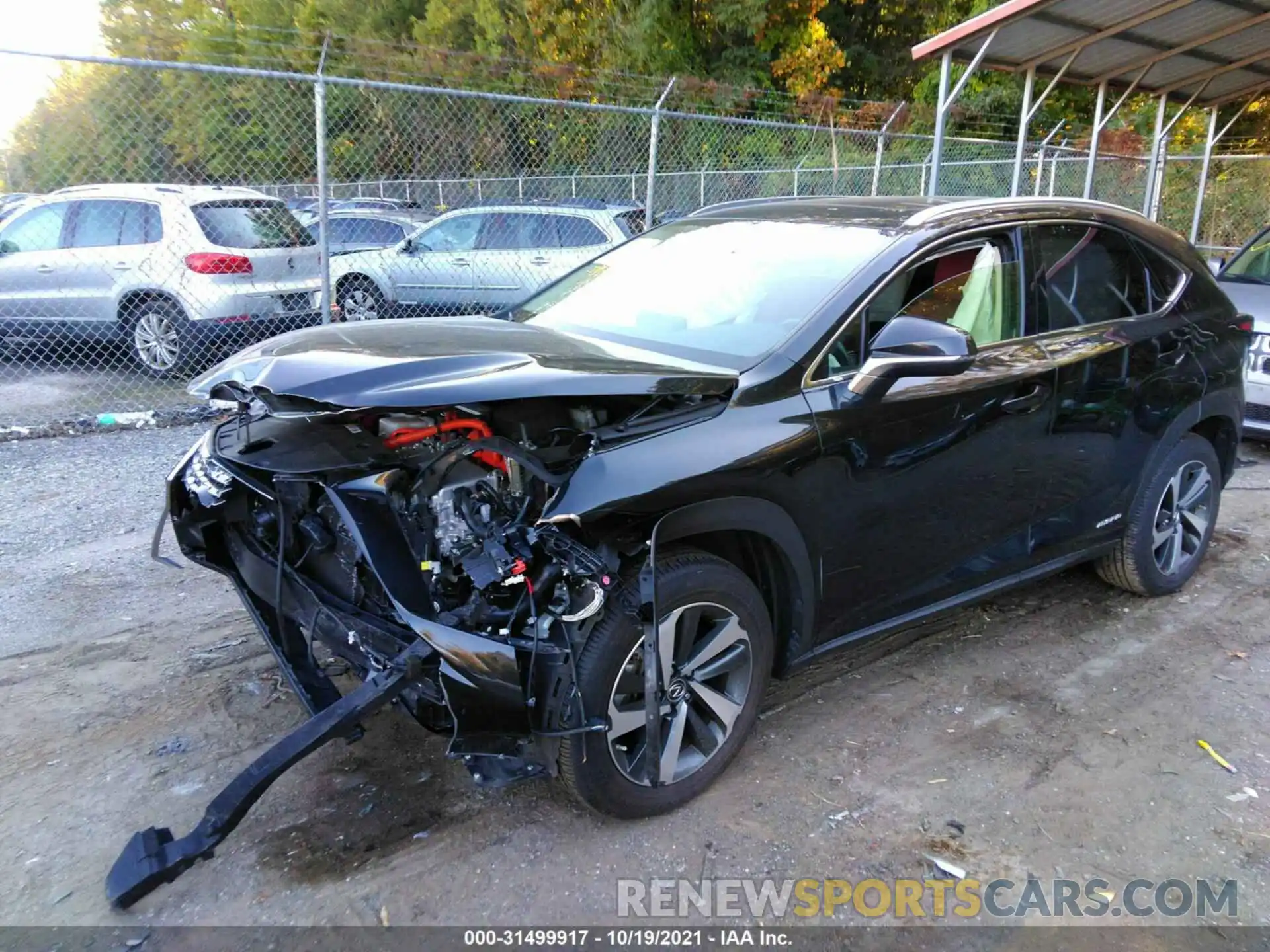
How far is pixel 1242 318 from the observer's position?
4727 mm

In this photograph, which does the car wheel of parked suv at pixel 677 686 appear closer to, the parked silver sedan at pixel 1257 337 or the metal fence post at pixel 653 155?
the parked silver sedan at pixel 1257 337

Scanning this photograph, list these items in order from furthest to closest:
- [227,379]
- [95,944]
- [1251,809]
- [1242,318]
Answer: [1242,318] → [1251,809] → [227,379] → [95,944]

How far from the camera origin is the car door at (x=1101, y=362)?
383 centimetres

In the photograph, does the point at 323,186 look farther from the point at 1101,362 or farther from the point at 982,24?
the point at 982,24

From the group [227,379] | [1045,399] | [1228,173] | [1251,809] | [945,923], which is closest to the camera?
[945,923]

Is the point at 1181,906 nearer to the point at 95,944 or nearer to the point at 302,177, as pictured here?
the point at 95,944

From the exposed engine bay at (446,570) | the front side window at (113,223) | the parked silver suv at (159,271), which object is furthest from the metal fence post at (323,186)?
the exposed engine bay at (446,570)

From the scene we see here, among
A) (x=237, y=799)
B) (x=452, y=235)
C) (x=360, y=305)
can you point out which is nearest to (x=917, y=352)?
(x=237, y=799)

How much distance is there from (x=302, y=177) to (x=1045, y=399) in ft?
54.9

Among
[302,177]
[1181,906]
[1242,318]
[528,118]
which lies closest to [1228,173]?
[528,118]

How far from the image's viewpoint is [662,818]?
2.93 m

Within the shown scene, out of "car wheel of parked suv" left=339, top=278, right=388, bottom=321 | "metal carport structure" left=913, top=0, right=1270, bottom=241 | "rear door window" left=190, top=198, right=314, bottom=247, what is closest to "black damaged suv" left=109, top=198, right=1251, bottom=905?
"metal carport structure" left=913, top=0, right=1270, bottom=241

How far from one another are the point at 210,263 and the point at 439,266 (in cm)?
326

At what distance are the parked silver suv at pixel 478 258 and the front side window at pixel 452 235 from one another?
11 mm
